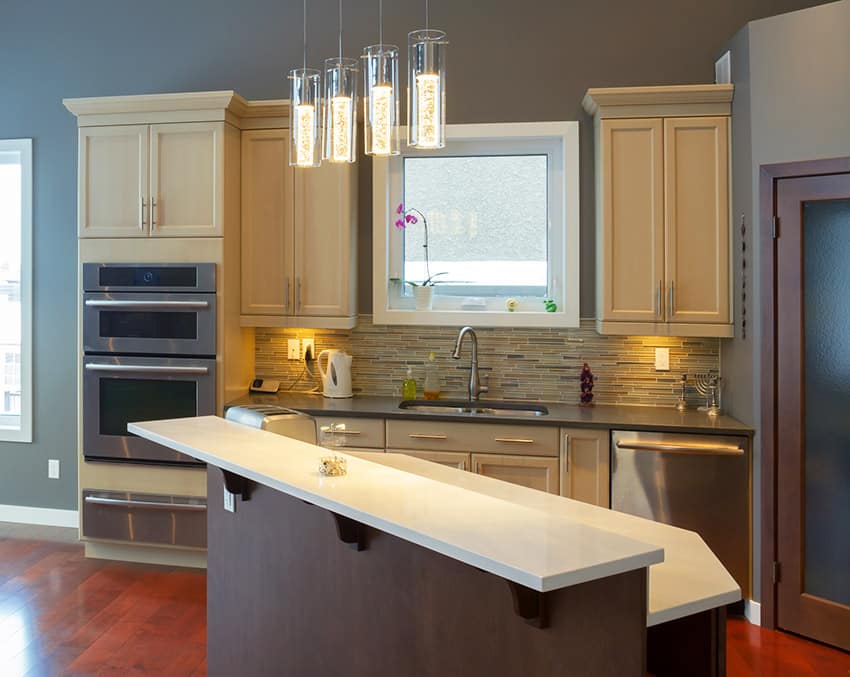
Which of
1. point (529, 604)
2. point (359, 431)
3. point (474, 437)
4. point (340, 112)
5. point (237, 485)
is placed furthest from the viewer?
point (359, 431)

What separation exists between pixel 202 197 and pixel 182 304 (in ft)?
1.83

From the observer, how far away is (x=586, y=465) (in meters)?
3.67

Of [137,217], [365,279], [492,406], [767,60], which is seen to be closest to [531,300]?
[492,406]

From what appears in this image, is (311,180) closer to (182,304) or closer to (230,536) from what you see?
(182,304)

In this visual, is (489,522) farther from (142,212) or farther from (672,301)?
(142,212)

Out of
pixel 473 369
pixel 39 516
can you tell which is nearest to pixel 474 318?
pixel 473 369

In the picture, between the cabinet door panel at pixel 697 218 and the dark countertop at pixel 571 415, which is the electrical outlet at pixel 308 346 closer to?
the dark countertop at pixel 571 415

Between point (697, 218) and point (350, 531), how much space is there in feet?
8.25

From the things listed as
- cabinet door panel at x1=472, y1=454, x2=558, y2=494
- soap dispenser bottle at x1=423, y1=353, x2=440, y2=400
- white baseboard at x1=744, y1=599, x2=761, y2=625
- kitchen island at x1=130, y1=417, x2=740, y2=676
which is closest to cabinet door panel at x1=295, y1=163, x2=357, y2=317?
soap dispenser bottle at x1=423, y1=353, x2=440, y2=400

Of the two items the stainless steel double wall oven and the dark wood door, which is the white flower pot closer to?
the stainless steel double wall oven

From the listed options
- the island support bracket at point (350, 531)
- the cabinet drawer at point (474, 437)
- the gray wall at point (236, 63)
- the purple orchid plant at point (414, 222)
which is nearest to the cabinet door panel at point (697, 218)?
the gray wall at point (236, 63)

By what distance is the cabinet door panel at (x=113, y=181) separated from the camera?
162 inches

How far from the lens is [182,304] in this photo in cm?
404

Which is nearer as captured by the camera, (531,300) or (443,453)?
(443,453)
